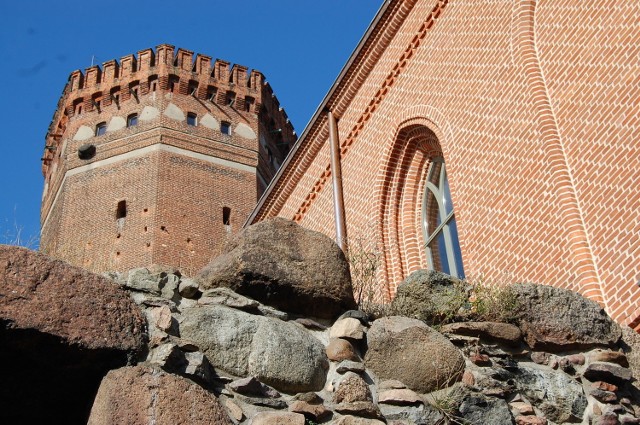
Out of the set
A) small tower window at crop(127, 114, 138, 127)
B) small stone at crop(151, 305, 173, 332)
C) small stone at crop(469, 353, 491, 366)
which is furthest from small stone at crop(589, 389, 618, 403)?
small tower window at crop(127, 114, 138, 127)

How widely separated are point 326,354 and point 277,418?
0.76 metres

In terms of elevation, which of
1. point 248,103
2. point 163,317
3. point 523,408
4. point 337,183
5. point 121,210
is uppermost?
point 248,103

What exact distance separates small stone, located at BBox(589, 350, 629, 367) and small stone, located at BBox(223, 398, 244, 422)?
2527 mm

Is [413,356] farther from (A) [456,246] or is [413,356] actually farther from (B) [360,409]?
(A) [456,246]

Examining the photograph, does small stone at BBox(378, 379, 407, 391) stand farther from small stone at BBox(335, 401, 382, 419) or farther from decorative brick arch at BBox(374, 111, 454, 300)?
decorative brick arch at BBox(374, 111, 454, 300)

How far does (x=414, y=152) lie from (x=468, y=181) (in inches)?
92.7

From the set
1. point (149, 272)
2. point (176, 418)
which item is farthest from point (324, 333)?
point (176, 418)

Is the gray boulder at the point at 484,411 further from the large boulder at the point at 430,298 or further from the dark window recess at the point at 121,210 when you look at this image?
the dark window recess at the point at 121,210

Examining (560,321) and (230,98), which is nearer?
(560,321)

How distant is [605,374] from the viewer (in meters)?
5.32

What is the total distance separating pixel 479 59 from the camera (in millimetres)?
10156

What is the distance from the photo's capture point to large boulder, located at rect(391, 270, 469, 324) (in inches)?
220

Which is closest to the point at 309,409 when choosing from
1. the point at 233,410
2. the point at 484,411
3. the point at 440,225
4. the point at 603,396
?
the point at 233,410

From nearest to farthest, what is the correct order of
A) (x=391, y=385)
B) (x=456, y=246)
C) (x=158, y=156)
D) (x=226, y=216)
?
(x=391, y=385) → (x=456, y=246) → (x=226, y=216) → (x=158, y=156)
